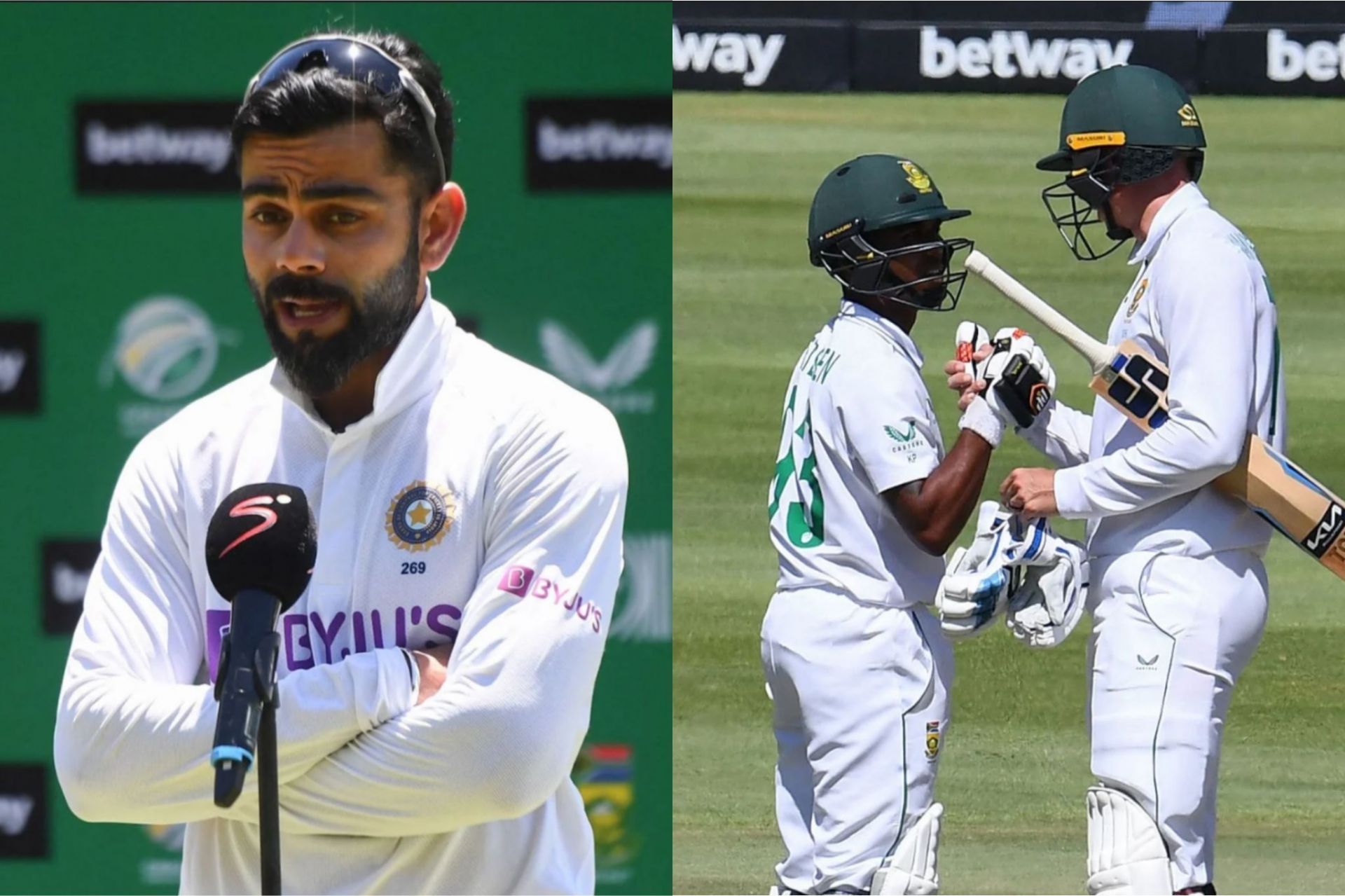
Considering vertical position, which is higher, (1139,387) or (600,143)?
(600,143)

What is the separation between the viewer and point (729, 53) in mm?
5633

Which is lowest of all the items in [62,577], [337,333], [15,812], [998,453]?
[15,812]

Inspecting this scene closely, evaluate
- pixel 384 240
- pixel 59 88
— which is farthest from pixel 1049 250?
pixel 384 240

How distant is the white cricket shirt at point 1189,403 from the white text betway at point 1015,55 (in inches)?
51.8

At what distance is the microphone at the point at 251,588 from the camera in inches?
59.0

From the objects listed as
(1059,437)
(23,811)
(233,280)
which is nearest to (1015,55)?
(1059,437)

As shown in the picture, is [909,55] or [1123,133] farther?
[909,55]

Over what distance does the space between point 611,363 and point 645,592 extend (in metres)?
0.58

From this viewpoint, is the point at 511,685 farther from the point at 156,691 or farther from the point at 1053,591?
the point at 1053,591

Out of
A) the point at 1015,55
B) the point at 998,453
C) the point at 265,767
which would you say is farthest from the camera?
the point at 998,453

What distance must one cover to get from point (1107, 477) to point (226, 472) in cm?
228

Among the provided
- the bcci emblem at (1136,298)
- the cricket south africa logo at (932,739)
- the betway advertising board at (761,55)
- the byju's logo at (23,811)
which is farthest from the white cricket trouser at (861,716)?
the byju's logo at (23,811)

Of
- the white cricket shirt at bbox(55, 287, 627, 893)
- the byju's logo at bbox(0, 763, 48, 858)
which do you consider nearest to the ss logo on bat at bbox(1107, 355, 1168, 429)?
the white cricket shirt at bbox(55, 287, 627, 893)

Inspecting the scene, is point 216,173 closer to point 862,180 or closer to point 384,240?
point 862,180
